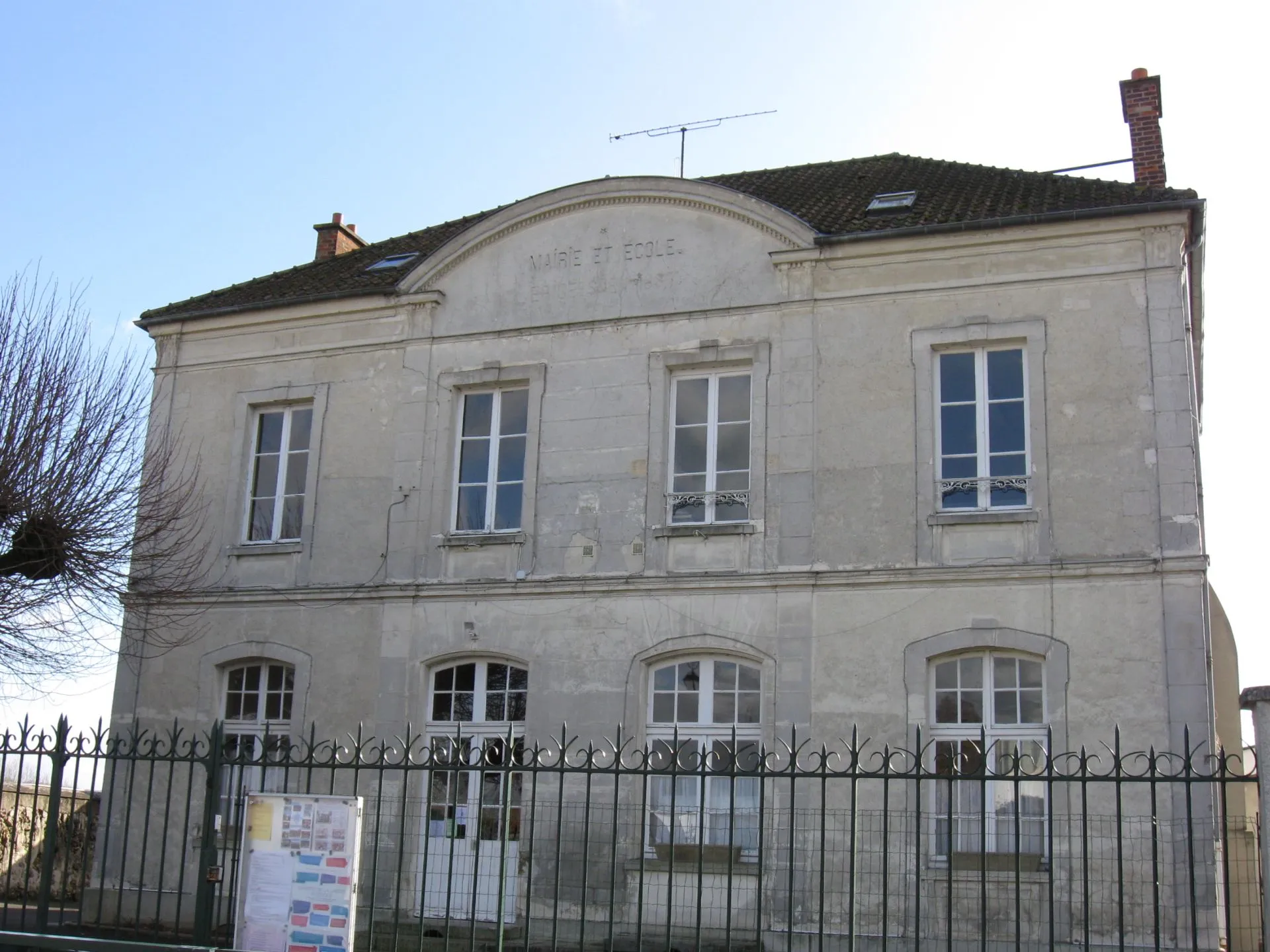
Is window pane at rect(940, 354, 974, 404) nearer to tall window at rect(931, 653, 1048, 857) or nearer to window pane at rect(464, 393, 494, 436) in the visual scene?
tall window at rect(931, 653, 1048, 857)

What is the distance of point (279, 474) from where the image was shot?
15.8 m

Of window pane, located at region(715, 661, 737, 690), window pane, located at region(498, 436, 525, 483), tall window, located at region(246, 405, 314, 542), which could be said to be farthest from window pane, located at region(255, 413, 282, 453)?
window pane, located at region(715, 661, 737, 690)

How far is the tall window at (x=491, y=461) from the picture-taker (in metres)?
14.6

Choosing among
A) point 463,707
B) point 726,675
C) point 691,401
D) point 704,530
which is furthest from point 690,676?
point 691,401

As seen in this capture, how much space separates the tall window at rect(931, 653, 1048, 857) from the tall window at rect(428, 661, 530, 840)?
13.3 ft

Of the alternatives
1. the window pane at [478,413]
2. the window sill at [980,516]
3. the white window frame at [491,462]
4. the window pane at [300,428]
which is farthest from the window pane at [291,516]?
the window sill at [980,516]

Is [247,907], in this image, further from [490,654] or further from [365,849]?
[490,654]

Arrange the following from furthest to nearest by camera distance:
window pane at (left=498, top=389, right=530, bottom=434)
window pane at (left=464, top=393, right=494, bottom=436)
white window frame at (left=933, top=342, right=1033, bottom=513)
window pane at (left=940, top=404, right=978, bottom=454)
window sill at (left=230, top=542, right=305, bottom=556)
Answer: window sill at (left=230, top=542, right=305, bottom=556)
window pane at (left=464, top=393, right=494, bottom=436)
window pane at (left=498, top=389, right=530, bottom=434)
window pane at (left=940, top=404, right=978, bottom=454)
white window frame at (left=933, top=342, right=1033, bottom=513)

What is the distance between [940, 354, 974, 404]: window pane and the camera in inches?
524

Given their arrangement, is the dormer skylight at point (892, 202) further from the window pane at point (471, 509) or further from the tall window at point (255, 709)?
the tall window at point (255, 709)

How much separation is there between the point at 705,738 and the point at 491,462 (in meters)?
3.81

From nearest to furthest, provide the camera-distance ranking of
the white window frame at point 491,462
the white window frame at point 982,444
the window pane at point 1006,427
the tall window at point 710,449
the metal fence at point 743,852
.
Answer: the metal fence at point 743,852 < the white window frame at point 982,444 < the window pane at point 1006,427 < the tall window at point 710,449 < the white window frame at point 491,462

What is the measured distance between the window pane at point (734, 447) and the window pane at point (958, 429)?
1.94 m

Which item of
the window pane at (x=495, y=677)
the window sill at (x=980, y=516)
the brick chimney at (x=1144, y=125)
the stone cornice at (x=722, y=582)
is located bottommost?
the window pane at (x=495, y=677)
